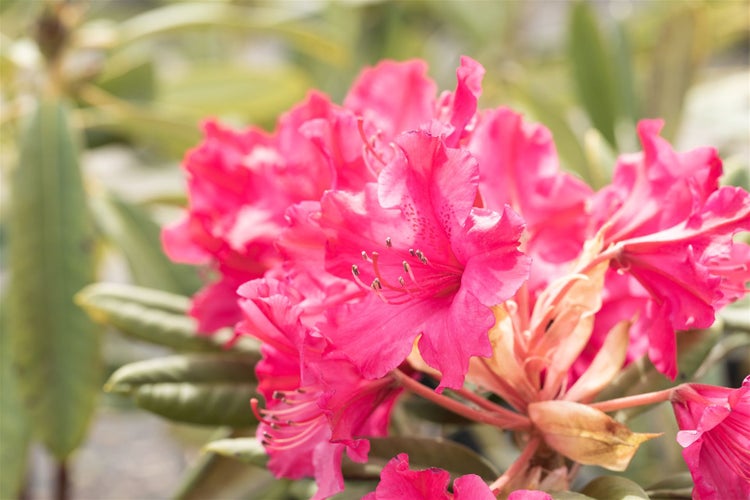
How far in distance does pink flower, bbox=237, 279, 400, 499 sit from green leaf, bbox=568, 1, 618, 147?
0.70 m

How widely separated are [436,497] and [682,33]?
0.91 metres

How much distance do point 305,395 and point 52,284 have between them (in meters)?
0.44

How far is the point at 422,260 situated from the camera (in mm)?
503

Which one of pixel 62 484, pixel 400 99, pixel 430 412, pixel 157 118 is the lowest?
pixel 62 484

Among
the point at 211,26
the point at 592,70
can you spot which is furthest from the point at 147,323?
the point at 592,70

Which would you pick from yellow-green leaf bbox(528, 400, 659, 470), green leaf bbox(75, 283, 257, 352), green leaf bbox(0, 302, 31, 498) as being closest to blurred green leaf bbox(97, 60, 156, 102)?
green leaf bbox(0, 302, 31, 498)

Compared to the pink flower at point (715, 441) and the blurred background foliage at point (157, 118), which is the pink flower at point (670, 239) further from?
the blurred background foliage at point (157, 118)

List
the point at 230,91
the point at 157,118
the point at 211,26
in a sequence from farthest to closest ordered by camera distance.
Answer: the point at 230,91 < the point at 211,26 < the point at 157,118

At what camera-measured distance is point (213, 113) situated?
139 centimetres

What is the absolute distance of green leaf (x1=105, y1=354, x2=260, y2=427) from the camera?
70cm

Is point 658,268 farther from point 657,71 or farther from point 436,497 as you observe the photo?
point 657,71

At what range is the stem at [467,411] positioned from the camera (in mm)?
546

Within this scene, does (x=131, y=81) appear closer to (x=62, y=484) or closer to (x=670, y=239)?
(x=62, y=484)

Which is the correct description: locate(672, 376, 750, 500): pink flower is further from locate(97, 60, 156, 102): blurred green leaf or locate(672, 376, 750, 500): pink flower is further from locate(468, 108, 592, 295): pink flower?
locate(97, 60, 156, 102): blurred green leaf
